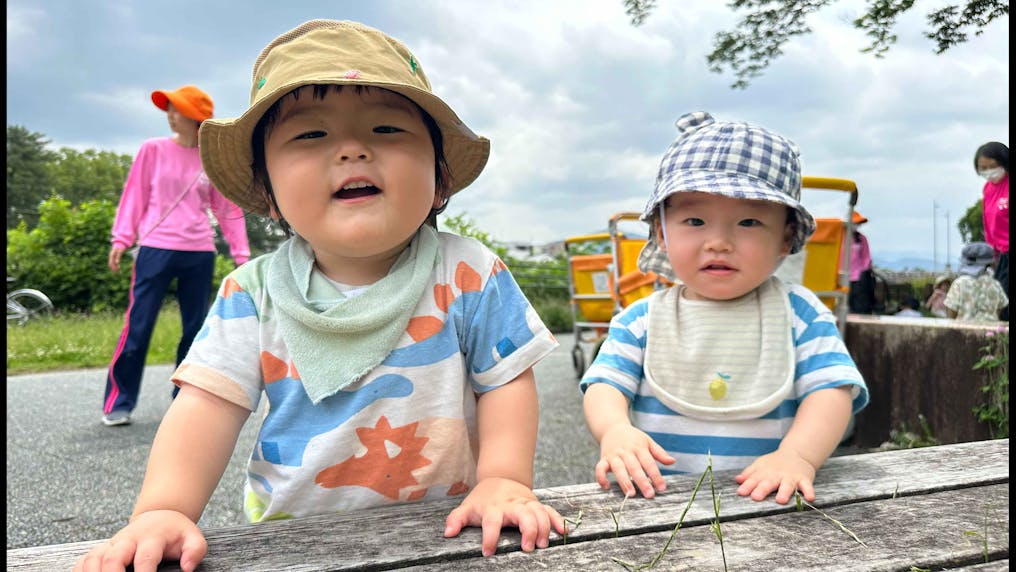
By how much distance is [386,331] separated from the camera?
1403mm

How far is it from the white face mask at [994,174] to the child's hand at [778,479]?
558 centimetres

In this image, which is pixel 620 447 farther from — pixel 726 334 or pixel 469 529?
pixel 726 334

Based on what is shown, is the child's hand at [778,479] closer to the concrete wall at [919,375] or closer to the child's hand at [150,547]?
the child's hand at [150,547]

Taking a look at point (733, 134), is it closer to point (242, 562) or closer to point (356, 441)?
point (356, 441)

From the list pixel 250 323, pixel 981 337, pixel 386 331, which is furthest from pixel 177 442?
pixel 981 337

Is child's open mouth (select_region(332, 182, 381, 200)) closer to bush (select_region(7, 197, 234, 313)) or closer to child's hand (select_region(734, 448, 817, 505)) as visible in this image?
child's hand (select_region(734, 448, 817, 505))

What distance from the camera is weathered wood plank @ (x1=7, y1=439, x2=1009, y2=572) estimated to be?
38.0 inches

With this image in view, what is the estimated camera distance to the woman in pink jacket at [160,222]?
4.43 m

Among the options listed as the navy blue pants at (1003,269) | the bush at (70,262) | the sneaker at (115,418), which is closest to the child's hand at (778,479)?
the sneaker at (115,418)

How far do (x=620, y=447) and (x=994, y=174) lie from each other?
5.73 metres

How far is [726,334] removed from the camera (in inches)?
75.0

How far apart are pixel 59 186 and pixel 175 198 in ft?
132

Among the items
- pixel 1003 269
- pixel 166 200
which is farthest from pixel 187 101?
pixel 1003 269

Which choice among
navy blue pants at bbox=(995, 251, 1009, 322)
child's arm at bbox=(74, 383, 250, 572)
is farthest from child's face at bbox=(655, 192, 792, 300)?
navy blue pants at bbox=(995, 251, 1009, 322)
